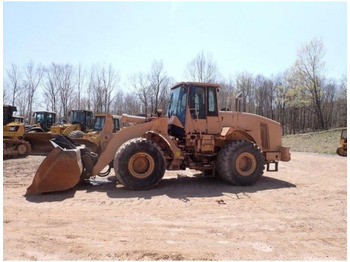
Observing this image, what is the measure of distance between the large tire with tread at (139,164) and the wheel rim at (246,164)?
7.76 ft

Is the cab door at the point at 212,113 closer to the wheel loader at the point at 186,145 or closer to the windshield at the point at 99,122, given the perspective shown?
the wheel loader at the point at 186,145

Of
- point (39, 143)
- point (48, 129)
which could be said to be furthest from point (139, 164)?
point (48, 129)

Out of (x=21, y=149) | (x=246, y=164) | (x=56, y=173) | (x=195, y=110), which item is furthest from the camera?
(x=21, y=149)

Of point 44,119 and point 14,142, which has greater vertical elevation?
point 44,119

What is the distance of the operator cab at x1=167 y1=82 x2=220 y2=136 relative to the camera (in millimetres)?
8852

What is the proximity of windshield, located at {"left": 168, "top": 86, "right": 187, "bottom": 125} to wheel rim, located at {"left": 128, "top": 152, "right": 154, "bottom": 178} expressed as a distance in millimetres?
1646

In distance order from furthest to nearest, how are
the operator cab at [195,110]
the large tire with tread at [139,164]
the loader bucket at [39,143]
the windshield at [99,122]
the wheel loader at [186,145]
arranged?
the windshield at [99,122]
the loader bucket at [39,143]
the operator cab at [195,110]
the wheel loader at [186,145]
the large tire with tread at [139,164]

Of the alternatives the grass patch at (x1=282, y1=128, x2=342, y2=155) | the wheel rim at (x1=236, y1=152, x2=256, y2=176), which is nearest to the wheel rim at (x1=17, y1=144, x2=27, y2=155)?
the wheel rim at (x1=236, y1=152, x2=256, y2=176)

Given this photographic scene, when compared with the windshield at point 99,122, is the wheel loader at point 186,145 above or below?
below

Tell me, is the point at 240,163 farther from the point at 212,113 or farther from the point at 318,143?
the point at 318,143

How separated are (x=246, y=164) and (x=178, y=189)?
2202 millimetres

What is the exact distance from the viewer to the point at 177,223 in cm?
528

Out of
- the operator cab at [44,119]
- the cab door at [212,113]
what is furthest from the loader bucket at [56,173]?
the operator cab at [44,119]

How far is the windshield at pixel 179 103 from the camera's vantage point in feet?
29.2
